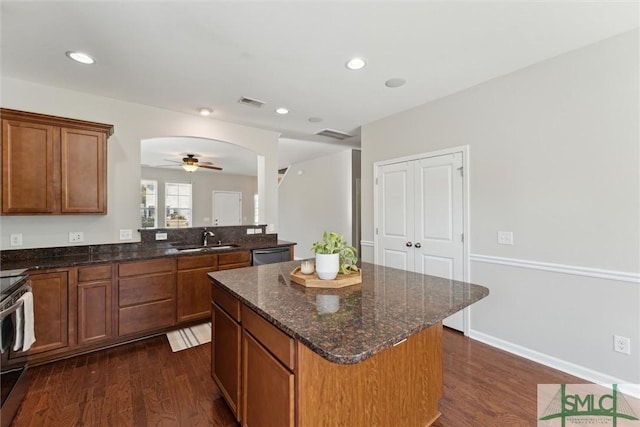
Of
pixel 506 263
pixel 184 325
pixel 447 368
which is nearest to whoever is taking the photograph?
pixel 447 368

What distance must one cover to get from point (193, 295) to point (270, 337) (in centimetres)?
225

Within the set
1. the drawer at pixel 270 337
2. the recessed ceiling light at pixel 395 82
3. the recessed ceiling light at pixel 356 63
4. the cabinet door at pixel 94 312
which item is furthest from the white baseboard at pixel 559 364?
the cabinet door at pixel 94 312

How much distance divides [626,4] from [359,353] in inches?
107

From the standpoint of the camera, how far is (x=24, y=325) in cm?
195

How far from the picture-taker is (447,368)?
7.99 ft

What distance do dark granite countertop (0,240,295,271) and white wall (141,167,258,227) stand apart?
389 centimetres

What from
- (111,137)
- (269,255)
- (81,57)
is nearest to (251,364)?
(269,255)

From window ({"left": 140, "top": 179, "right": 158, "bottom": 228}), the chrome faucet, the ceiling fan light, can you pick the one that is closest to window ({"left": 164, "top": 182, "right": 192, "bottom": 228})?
window ({"left": 140, "top": 179, "right": 158, "bottom": 228})

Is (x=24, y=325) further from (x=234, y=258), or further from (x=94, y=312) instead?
(x=234, y=258)

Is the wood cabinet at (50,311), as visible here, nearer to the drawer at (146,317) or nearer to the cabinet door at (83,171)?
the drawer at (146,317)

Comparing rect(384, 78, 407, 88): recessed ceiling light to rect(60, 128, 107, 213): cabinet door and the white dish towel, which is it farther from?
the white dish towel

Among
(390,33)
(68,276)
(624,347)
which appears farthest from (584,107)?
(68,276)

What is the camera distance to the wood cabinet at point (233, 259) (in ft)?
11.1

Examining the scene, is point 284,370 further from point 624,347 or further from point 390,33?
point 624,347
